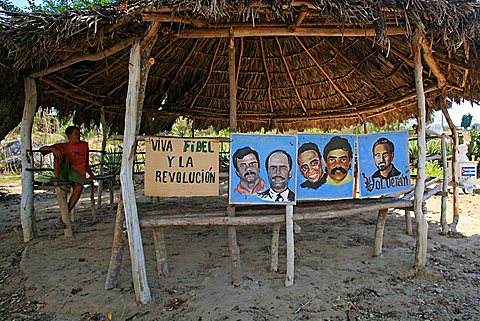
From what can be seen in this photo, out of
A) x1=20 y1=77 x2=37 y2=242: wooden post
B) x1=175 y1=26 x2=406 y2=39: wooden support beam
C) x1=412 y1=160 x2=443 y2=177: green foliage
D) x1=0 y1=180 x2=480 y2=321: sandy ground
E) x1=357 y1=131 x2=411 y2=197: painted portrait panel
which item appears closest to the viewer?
x1=0 y1=180 x2=480 y2=321: sandy ground

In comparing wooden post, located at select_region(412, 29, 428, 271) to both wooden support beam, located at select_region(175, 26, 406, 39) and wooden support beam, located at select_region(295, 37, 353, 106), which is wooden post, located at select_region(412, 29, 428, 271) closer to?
wooden support beam, located at select_region(175, 26, 406, 39)

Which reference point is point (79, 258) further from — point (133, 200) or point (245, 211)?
point (245, 211)

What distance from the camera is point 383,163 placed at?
362 cm

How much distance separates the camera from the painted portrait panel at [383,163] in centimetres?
358

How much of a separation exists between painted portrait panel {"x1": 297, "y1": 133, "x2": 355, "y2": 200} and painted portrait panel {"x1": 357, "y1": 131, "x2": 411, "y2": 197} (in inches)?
7.7

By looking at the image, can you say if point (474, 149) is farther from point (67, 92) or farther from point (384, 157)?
point (67, 92)

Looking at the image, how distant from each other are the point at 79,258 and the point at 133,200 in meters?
1.50

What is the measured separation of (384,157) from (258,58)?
3023 mm

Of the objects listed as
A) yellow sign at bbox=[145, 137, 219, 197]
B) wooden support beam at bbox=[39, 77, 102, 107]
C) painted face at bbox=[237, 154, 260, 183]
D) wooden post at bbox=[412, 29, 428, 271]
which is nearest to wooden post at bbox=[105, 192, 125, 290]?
yellow sign at bbox=[145, 137, 219, 197]

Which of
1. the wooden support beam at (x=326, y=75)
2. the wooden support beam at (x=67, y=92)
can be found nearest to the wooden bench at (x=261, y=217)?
the wooden support beam at (x=326, y=75)

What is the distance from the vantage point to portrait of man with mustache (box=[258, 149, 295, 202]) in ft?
10.5

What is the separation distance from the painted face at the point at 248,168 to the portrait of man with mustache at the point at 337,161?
2.62 ft

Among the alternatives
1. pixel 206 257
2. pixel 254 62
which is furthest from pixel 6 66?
pixel 254 62

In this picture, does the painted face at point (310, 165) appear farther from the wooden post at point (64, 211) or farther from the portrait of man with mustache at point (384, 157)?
the wooden post at point (64, 211)
